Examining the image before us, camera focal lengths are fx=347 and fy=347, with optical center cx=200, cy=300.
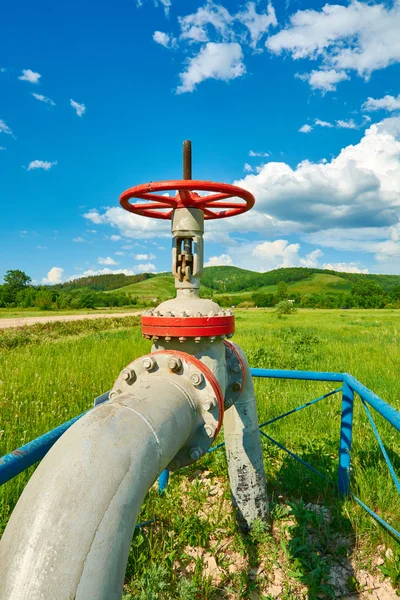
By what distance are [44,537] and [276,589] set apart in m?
2.34

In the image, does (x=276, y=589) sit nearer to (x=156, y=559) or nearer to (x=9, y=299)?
(x=156, y=559)

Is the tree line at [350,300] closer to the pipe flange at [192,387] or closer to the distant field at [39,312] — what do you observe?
the distant field at [39,312]

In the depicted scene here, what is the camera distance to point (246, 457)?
2627 mm

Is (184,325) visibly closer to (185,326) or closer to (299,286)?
(185,326)

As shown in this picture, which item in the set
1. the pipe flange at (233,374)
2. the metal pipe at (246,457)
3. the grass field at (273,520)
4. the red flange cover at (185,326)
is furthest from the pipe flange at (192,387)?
the grass field at (273,520)

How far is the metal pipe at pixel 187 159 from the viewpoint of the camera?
6.68 ft

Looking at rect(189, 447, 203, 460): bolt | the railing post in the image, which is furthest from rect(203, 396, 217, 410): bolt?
the railing post

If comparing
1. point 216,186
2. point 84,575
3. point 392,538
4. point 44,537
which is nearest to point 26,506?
point 44,537

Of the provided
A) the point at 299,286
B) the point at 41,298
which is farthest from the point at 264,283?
the point at 41,298

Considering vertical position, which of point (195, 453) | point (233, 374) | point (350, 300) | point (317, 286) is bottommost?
point (195, 453)

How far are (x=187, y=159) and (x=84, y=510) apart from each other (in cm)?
182

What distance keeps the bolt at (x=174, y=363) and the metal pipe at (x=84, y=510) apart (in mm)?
454

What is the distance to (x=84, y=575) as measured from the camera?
79cm

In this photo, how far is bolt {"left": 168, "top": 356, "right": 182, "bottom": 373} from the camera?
5.42 feet
